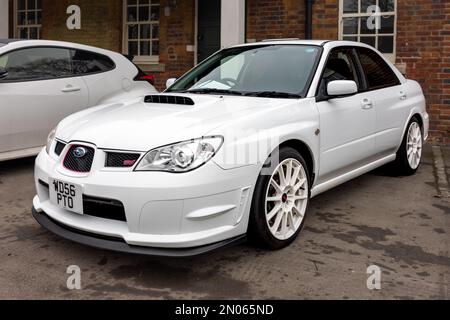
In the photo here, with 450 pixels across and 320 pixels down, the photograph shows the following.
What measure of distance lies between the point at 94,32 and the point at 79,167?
8631 millimetres

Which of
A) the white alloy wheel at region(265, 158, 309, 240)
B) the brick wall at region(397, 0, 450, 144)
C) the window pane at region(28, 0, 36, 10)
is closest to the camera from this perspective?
the white alloy wheel at region(265, 158, 309, 240)

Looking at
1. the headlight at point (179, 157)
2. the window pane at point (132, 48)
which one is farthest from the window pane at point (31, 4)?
the headlight at point (179, 157)

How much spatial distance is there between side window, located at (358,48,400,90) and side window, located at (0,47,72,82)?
3467 mm

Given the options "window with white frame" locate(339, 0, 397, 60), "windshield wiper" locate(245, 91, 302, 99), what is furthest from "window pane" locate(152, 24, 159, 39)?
"windshield wiper" locate(245, 91, 302, 99)

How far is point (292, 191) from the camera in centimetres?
376

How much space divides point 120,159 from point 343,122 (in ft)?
Answer: 6.76

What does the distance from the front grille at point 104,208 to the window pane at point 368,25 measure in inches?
271

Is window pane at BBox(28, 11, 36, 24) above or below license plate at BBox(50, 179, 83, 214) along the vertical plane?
above

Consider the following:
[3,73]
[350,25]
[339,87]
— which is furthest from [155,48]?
[339,87]

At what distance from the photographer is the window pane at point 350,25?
8.87 metres

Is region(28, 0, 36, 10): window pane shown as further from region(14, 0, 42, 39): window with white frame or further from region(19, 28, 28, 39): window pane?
region(19, 28, 28, 39): window pane

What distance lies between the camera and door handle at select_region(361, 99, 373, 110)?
4730mm

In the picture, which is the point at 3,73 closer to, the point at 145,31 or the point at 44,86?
the point at 44,86
